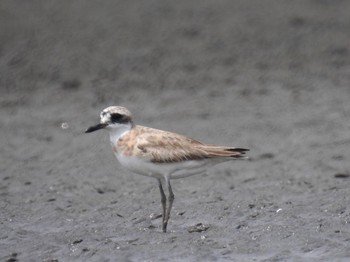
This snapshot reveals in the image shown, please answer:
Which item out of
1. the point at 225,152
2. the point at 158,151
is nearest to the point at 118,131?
the point at 158,151

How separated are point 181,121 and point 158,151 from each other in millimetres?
3992

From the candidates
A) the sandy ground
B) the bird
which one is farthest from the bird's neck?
the sandy ground

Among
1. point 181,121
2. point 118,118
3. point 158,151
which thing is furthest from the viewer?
Answer: point 181,121

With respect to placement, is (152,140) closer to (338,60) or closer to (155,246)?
(155,246)

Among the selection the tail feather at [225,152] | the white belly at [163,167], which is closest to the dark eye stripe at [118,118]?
the white belly at [163,167]

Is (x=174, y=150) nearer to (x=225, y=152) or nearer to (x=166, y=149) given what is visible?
(x=166, y=149)

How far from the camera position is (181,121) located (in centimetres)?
1442

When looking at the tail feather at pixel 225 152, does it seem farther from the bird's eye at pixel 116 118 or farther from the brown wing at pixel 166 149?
the bird's eye at pixel 116 118

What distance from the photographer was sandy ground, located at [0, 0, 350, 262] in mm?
10570

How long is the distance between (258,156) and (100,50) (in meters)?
3.83

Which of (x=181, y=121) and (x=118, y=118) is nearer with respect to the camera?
(x=118, y=118)

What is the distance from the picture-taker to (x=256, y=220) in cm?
1093

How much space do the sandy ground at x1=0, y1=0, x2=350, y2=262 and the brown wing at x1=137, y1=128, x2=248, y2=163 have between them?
800 millimetres

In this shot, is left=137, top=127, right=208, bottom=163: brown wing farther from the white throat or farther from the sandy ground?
the sandy ground
